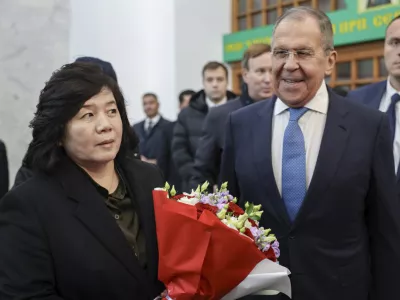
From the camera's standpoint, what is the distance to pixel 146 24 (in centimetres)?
709

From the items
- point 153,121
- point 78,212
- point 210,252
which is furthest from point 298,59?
point 153,121

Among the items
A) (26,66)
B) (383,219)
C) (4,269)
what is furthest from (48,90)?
(26,66)

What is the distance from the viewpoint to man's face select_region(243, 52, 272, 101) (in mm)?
3062

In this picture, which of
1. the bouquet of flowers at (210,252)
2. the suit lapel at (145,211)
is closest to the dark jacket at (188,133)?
the suit lapel at (145,211)

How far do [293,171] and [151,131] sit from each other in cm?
404

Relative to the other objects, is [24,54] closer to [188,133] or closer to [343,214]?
[188,133]

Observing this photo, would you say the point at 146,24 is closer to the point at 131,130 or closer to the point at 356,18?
the point at 356,18

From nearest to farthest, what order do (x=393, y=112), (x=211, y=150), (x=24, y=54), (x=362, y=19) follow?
(x=393, y=112) < (x=211, y=150) < (x=24, y=54) < (x=362, y=19)

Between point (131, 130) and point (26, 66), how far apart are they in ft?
6.32

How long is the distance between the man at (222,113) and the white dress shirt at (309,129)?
0.94 meters

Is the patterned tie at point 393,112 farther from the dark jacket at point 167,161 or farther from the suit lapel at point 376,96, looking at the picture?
the dark jacket at point 167,161

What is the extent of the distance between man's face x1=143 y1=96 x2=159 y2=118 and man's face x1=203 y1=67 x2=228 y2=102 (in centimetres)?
181

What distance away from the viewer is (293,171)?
6.27ft

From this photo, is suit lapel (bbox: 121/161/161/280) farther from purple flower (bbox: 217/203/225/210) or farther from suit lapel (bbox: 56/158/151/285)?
purple flower (bbox: 217/203/225/210)
